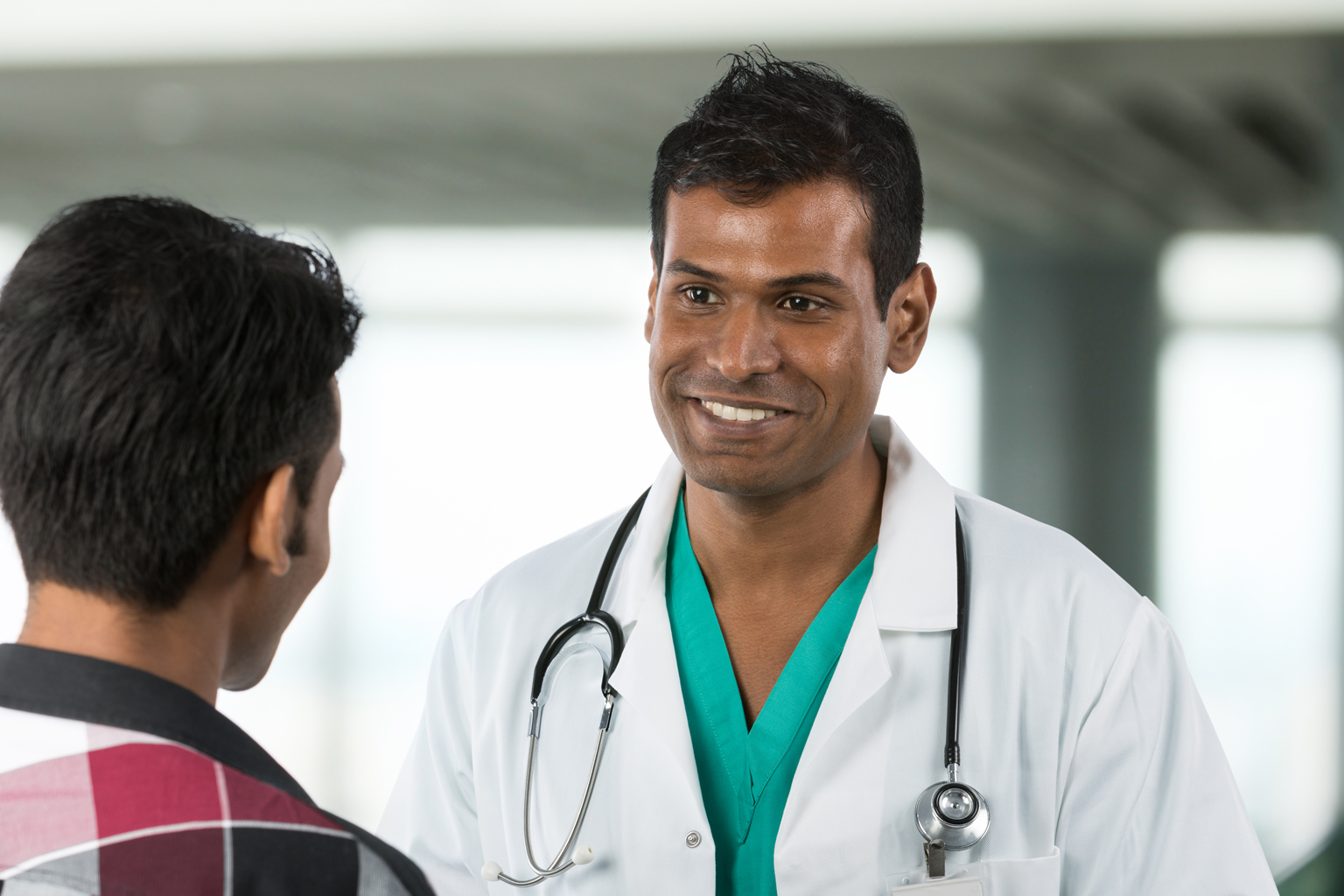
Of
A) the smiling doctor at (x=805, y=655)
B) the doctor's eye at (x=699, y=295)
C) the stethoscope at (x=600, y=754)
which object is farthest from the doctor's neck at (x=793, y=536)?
the doctor's eye at (x=699, y=295)

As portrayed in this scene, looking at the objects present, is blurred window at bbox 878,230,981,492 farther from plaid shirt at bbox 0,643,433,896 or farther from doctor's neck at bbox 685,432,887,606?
plaid shirt at bbox 0,643,433,896

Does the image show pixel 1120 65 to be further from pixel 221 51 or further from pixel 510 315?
pixel 221 51

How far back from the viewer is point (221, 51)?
8.25ft

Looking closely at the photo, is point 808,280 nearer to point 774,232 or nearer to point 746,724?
point 774,232

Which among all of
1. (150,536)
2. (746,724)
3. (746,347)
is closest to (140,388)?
(150,536)

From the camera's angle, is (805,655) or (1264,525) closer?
(805,655)

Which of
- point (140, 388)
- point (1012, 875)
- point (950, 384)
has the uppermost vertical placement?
point (950, 384)

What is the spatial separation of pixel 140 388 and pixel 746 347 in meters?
0.59

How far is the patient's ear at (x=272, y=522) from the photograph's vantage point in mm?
615

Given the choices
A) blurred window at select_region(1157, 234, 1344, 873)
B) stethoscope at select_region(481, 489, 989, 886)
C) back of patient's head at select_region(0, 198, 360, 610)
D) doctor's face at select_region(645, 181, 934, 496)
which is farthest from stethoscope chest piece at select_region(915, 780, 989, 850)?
blurred window at select_region(1157, 234, 1344, 873)

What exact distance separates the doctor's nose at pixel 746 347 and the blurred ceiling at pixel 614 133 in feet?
4.78

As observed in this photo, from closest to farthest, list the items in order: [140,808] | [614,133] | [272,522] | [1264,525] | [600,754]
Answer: [140,808], [272,522], [600,754], [1264,525], [614,133]

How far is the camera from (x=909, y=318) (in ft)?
3.87

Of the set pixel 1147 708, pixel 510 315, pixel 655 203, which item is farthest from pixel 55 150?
pixel 1147 708
